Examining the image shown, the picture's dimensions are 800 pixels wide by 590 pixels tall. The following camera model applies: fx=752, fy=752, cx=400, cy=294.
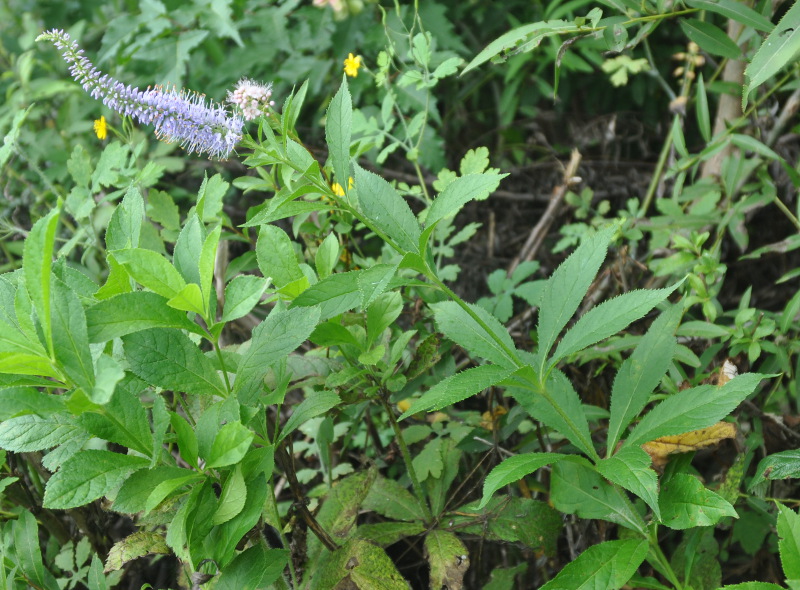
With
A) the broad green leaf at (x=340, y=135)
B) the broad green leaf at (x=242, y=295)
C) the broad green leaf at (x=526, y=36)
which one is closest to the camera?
the broad green leaf at (x=242, y=295)

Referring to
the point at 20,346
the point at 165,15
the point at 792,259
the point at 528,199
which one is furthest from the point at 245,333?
the point at 792,259

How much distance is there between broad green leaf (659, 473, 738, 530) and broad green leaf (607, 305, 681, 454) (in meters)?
0.09

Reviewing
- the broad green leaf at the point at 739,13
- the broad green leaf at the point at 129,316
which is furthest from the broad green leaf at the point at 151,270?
the broad green leaf at the point at 739,13

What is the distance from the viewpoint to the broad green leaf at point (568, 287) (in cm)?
99

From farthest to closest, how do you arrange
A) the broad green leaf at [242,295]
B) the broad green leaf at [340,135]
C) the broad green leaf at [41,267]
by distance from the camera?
the broad green leaf at [340,135]
the broad green leaf at [242,295]
the broad green leaf at [41,267]

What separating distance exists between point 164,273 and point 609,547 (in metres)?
0.67

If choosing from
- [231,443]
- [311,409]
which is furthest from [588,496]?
[231,443]

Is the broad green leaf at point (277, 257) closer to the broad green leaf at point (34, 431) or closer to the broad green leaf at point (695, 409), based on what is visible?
the broad green leaf at point (34, 431)

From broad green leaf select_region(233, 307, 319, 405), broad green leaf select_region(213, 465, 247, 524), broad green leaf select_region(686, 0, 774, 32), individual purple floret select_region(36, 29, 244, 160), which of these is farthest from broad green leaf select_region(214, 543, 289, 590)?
broad green leaf select_region(686, 0, 774, 32)

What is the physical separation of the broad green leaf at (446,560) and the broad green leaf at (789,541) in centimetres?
40

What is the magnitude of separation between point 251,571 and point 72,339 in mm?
366

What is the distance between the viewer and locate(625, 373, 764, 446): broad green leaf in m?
0.94

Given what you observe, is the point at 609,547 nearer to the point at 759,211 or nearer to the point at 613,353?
the point at 613,353

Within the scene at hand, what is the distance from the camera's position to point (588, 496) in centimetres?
108
